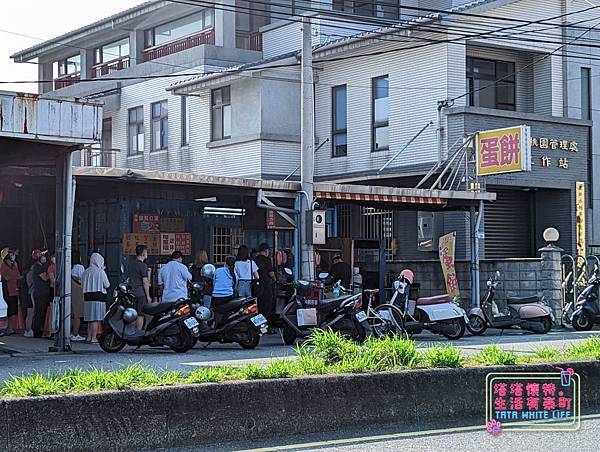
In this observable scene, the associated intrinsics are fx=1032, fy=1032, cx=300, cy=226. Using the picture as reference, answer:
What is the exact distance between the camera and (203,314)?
17.5 meters

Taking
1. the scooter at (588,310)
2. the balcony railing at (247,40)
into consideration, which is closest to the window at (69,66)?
the balcony railing at (247,40)

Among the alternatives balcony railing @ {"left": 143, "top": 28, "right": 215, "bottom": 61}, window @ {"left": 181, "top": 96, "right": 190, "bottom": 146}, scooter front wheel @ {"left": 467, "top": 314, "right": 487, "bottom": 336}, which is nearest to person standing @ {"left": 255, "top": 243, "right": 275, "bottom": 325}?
→ scooter front wheel @ {"left": 467, "top": 314, "right": 487, "bottom": 336}

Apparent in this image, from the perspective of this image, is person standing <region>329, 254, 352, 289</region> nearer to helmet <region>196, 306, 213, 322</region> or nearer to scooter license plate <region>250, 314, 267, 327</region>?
scooter license plate <region>250, 314, 267, 327</region>

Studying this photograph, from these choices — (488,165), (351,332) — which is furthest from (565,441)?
(488,165)

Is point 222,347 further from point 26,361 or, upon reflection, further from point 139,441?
point 139,441

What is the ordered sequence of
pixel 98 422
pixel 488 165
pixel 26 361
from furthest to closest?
pixel 488 165
pixel 26 361
pixel 98 422

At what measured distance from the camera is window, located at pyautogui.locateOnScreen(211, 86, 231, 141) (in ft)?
102

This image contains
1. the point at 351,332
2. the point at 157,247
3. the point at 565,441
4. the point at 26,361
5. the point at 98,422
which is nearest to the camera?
the point at 98,422

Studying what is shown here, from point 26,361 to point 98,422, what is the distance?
7.45 m

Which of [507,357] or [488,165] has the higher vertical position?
[488,165]

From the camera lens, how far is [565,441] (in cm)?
949

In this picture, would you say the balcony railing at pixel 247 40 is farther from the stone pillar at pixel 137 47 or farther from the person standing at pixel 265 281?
the person standing at pixel 265 281

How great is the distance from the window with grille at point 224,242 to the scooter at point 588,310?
25.1ft

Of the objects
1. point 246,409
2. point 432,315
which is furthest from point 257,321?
point 246,409
